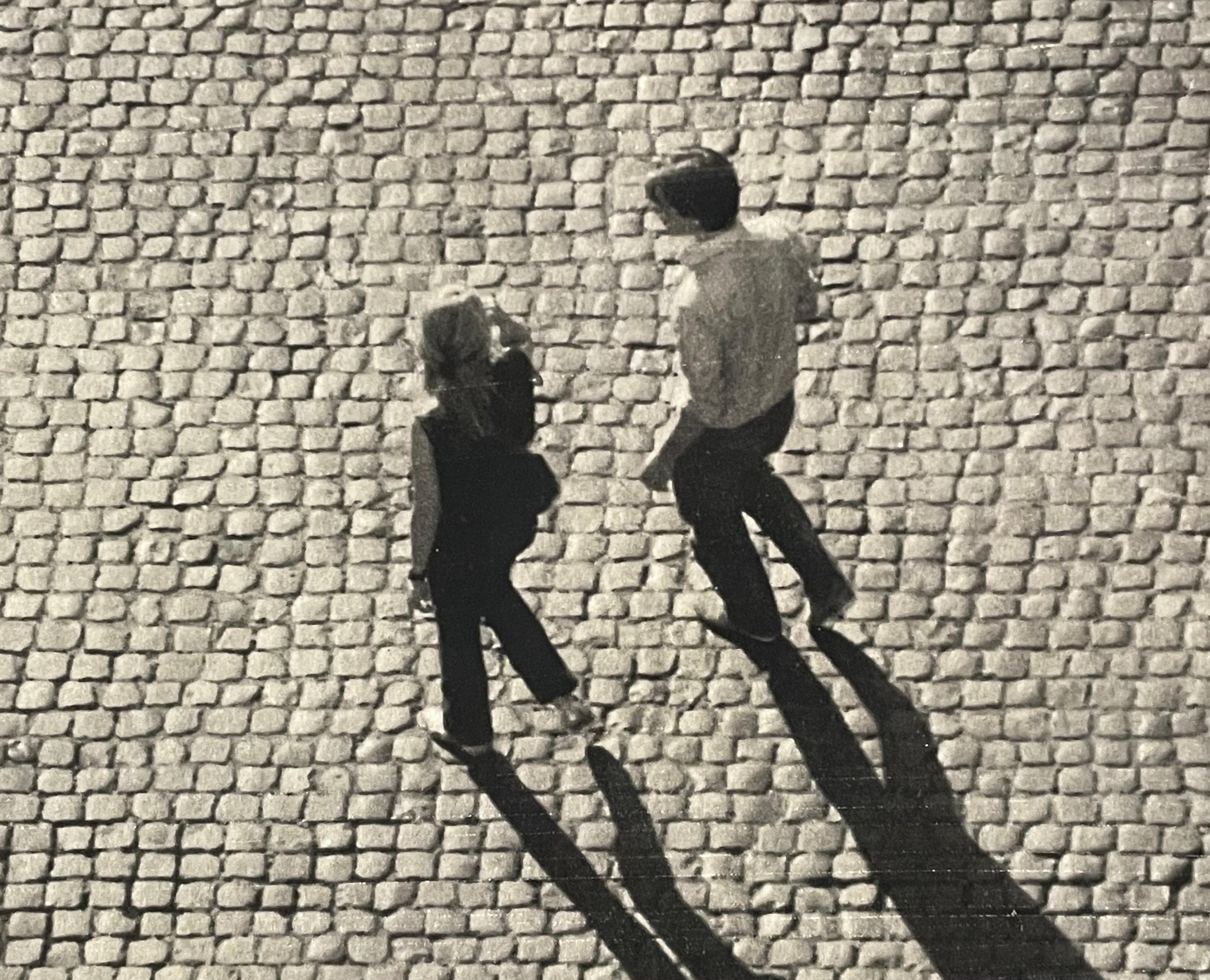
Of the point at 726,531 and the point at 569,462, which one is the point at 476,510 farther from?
the point at 726,531

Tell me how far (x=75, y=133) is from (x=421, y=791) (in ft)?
11.9

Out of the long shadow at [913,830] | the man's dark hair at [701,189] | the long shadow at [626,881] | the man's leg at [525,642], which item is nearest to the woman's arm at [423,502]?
the man's leg at [525,642]

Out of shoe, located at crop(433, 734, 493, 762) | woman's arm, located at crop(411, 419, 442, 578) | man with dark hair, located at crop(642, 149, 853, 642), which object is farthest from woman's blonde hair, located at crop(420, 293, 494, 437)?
shoe, located at crop(433, 734, 493, 762)

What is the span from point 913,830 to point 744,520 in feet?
5.04

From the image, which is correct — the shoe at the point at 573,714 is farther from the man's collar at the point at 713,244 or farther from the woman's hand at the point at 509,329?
the man's collar at the point at 713,244

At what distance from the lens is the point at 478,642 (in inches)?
355

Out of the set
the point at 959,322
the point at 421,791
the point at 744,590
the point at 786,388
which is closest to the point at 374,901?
the point at 421,791

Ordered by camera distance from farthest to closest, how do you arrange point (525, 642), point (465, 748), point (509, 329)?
point (509, 329) → point (525, 642) → point (465, 748)

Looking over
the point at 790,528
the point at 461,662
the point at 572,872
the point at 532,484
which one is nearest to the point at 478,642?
the point at 461,662

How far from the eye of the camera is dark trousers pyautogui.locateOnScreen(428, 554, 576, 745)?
29.2 ft

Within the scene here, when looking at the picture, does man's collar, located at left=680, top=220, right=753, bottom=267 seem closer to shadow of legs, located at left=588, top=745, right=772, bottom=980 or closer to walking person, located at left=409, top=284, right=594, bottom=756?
walking person, located at left=409, top=284, right=594, bottom=756

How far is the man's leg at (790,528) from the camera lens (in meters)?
8.98

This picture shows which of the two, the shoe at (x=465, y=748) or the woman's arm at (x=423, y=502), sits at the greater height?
the woman's arm at (x=423, y=502)

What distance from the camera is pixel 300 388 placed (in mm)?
9461
